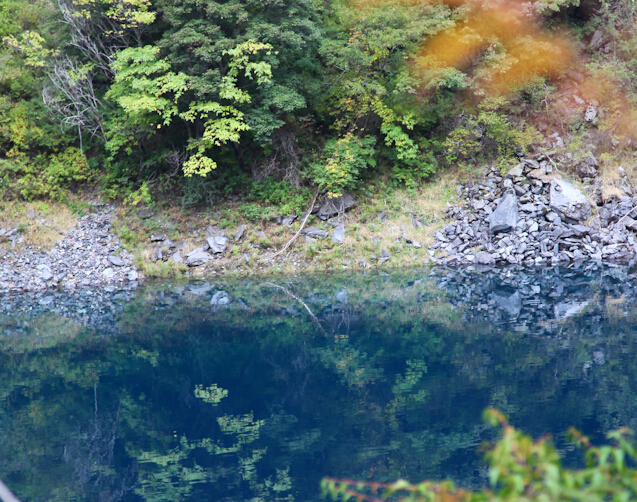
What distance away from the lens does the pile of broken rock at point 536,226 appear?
18.7 meters

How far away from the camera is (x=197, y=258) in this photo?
19562 mm

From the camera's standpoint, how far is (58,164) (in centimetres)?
2119

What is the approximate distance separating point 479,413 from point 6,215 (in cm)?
1804

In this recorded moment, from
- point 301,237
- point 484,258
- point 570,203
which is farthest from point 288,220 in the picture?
point 570,203

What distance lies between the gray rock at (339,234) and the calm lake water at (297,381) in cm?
310

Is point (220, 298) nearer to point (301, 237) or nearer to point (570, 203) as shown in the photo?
point (301, 237)

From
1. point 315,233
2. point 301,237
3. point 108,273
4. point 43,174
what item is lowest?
point 108,273

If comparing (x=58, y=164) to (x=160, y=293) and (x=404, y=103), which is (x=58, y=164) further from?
(x=404, y=103)

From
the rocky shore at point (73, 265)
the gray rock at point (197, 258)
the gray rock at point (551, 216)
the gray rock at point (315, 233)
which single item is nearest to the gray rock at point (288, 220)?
the gray rock at point (315, 233)

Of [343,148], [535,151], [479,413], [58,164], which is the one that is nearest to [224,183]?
[343,148]

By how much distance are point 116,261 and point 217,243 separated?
3475mm

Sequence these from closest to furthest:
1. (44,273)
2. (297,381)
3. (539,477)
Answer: (539,477) < (297,381) < (44,273)

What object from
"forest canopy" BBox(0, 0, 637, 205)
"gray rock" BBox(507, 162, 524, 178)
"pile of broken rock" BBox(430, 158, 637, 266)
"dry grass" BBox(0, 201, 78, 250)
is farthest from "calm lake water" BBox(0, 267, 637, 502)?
"forest canopy" BBox(0, 0, 637, 205)

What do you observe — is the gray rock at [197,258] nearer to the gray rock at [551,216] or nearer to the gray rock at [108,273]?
the gray rock at [108,273]
